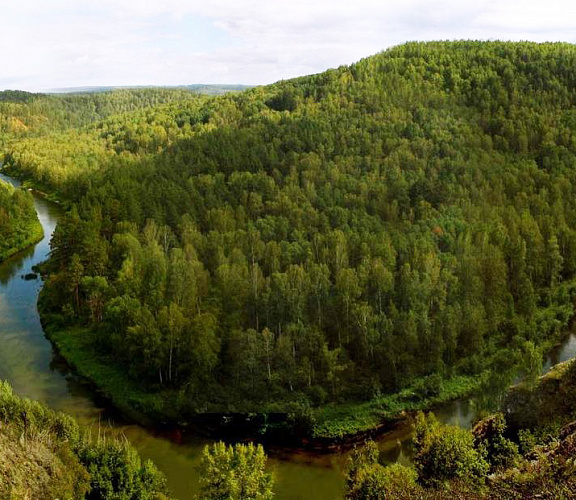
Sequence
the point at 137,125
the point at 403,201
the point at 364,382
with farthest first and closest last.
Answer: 1. the point at 137,125
2. the point at 403,201
3. the point at 364,382

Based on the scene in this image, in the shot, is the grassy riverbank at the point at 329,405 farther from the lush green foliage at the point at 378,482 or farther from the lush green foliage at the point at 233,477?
the lush green foliage at the point at 378,482

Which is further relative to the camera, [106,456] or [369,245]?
[369,245]

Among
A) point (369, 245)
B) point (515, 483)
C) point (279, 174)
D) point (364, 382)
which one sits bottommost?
point (364, 382)

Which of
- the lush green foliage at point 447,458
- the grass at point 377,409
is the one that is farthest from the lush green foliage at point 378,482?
the grass at point 377,409

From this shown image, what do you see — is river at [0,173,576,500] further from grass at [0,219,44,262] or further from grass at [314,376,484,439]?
grass at [0,219,44,262]

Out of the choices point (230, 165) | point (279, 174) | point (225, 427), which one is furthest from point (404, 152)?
point (225, 427)

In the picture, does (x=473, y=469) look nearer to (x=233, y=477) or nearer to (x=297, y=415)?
(x=233, y=477)

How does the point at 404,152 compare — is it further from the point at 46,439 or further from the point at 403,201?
the point at 46,439
